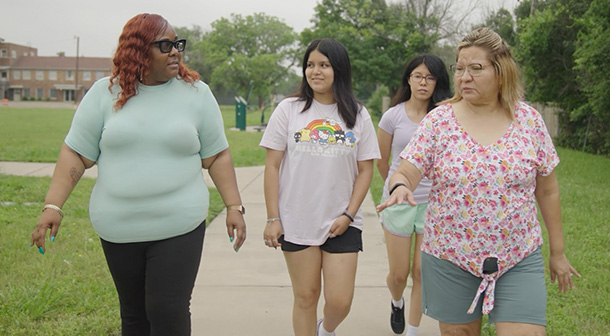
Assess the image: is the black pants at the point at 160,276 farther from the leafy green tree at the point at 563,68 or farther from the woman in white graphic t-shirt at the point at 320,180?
the leafy green tree at the point at 563,68

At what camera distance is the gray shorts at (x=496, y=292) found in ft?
8.85

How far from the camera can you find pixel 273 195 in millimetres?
3543

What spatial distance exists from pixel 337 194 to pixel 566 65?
56.8 ft

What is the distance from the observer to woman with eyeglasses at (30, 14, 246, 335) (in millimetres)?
2992

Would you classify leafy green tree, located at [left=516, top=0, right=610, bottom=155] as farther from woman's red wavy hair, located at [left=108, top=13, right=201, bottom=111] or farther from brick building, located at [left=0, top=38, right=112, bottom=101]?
brick building, located at [left=0, top=38, right=112, bottom=101]

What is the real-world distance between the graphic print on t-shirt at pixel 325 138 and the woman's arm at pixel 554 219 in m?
1.06

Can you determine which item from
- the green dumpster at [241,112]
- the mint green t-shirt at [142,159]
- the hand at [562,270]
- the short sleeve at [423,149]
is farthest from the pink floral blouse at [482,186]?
the green dumpster at [241,112]

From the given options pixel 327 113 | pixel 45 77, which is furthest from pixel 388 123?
pixel 45 77

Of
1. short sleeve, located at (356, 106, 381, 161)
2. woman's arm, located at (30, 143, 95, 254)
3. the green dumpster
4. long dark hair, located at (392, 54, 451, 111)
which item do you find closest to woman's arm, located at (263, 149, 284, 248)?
short sleeve, located at (356, 106, 381, 161)

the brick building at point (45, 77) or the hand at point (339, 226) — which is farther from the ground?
the hand at point (339, 226)

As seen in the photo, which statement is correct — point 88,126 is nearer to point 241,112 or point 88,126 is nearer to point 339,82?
point 339,82

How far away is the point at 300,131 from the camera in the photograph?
3.51m

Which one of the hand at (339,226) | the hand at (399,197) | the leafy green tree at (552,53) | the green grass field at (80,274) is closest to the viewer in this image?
the hand at (399,197)

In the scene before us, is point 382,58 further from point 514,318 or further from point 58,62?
point 58,62
